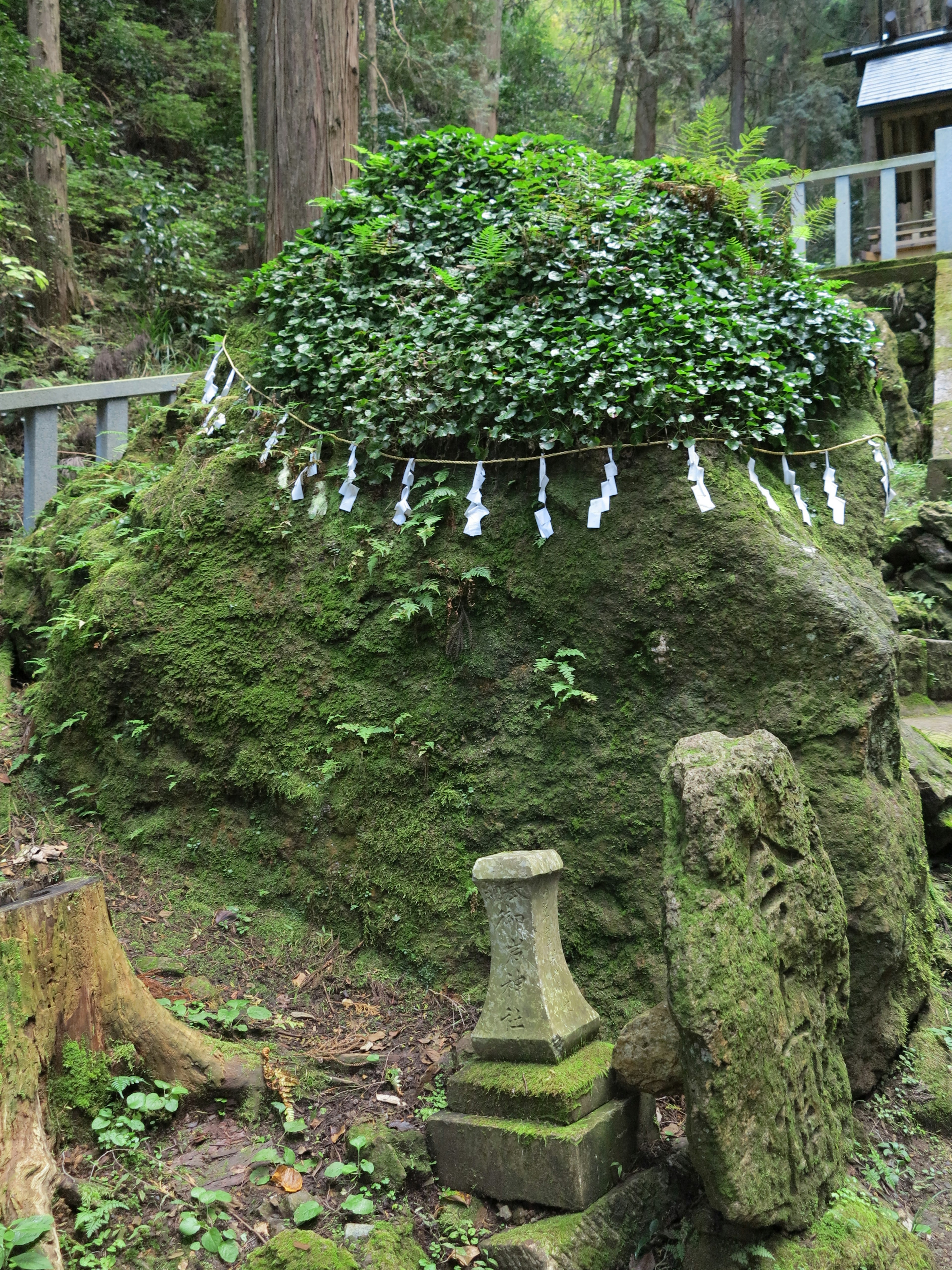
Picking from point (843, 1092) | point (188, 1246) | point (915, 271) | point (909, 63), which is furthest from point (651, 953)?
point (909, 63)

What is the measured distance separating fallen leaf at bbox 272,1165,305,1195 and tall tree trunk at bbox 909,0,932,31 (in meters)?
27.7

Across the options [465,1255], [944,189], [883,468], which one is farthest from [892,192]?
[465,1255]

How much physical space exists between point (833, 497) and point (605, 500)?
1297 mm

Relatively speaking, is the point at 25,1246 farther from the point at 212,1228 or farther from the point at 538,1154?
the point at 538,1154

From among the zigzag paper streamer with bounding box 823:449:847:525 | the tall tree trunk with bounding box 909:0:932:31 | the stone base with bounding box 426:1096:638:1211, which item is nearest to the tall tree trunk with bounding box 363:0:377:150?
the zigzag paper streamer with bounding box 823:449:847:525

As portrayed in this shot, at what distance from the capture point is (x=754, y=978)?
292 cm

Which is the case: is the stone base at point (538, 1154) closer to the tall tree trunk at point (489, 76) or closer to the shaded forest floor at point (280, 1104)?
the shaded forest floor at point (280, 1104)

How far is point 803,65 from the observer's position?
26.3m

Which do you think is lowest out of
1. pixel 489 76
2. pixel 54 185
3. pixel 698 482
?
pixel 698 482

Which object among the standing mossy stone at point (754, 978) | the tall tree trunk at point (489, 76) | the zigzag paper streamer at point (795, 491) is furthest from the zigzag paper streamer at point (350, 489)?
the tall tree trunk at point (489, 76)

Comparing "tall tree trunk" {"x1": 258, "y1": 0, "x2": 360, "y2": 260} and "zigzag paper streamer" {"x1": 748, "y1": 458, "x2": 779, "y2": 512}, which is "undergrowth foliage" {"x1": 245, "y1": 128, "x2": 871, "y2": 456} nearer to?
"zigzag paper streamer" {"x1": 748, "y1": 458, "x2": 779, "y2": 512}

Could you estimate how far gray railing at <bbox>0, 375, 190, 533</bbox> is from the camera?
24.6 feet

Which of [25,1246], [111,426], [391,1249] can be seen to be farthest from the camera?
[111,426]

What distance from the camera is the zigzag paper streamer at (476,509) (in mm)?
4977
